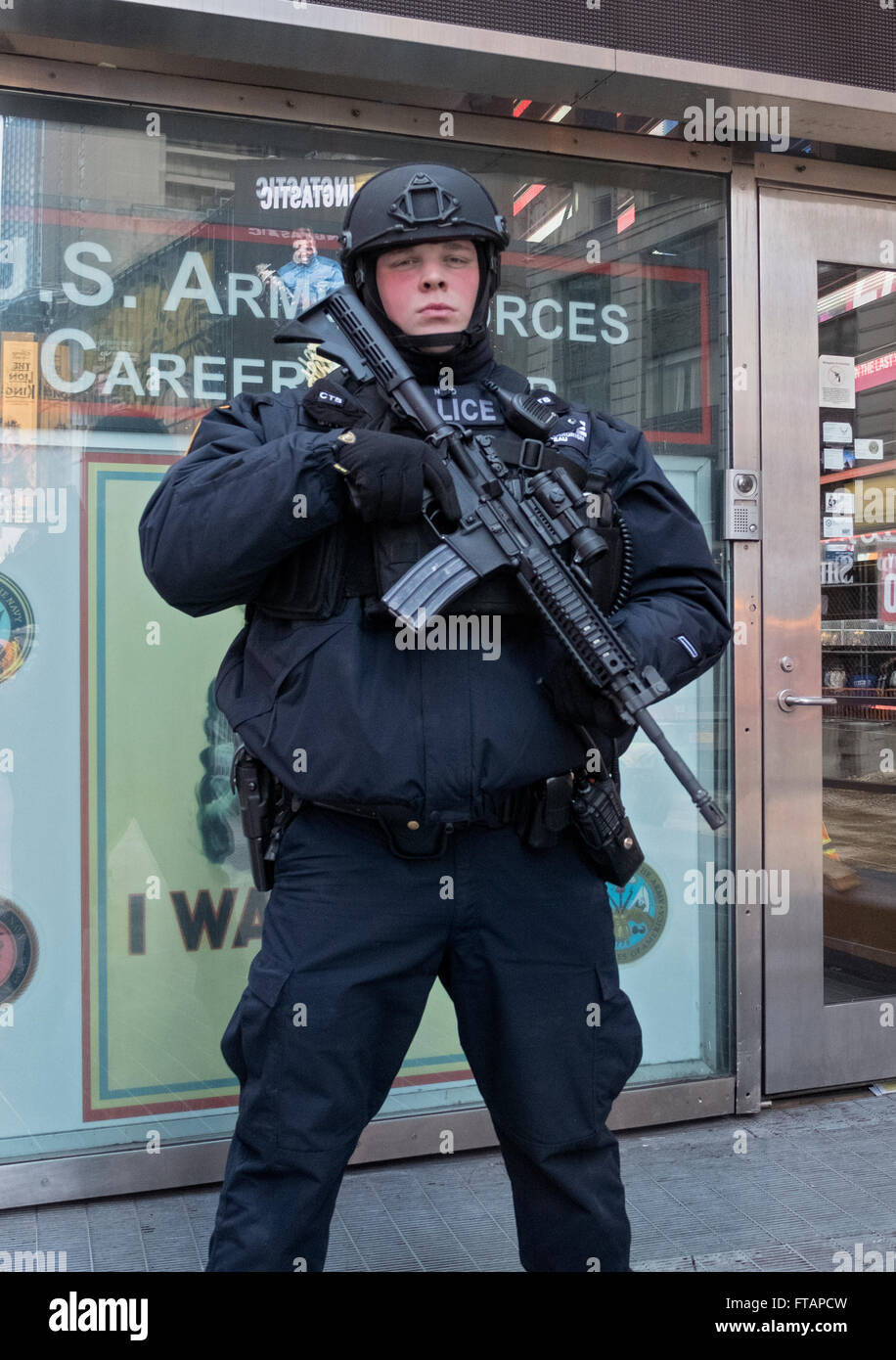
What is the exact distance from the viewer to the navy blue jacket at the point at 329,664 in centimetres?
190

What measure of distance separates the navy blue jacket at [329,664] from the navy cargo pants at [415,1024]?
0.46 feet

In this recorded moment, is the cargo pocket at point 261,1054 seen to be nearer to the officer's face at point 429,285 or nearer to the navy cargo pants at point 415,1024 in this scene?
the navy cargo pants at point 415,1024

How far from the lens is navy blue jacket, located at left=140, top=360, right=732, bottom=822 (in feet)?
6.23

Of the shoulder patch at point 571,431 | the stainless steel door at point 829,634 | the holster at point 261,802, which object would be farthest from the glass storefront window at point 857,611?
the holster at point 261,802

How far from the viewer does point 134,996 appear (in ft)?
10.1

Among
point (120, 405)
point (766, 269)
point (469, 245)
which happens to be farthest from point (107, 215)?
point (766, 269)

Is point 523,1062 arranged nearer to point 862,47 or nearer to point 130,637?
point 130,637

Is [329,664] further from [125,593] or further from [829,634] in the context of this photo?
[829,634]

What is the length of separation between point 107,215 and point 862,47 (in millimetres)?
2004

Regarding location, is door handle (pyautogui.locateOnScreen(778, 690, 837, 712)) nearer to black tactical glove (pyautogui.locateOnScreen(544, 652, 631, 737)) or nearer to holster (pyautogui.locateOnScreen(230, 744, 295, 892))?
black tactical glove (pyautogui.locateOnScreen(544, 652, 631, 737))

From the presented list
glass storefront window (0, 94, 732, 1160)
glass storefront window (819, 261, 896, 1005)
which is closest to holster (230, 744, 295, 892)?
glass storefront window (0, 94, 732, 1160)

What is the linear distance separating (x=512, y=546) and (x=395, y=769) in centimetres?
40

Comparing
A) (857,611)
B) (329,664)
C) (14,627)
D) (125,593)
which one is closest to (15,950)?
(14,627)

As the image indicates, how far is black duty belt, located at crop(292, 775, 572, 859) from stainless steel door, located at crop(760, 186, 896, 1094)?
66.5 inches
